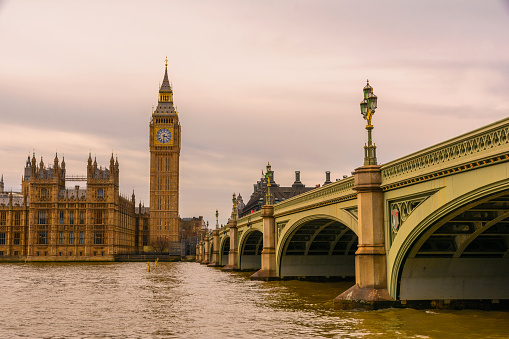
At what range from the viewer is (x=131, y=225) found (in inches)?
6693

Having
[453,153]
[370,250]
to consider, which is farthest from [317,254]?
A: [453,153]

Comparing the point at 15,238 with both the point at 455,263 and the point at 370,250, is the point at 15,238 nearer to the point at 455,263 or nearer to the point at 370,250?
the point at 370,250

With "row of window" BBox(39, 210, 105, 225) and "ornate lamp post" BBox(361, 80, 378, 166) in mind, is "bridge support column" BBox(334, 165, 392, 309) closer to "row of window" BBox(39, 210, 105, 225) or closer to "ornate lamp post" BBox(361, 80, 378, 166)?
"ornate lamp post" BBox(361, 80, 378, 166)

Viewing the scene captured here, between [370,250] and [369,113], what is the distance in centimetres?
570

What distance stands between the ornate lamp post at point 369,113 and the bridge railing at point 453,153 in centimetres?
107

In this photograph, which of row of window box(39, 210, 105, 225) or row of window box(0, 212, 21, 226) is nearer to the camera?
row of window box(39, 210, 105, 225)

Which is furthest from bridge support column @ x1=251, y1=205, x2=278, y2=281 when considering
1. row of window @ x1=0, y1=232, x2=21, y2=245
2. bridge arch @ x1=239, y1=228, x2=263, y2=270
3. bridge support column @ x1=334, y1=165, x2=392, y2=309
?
row of window @ x1=0, y1=232, x2=21, y2=245

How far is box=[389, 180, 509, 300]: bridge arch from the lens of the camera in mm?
21984

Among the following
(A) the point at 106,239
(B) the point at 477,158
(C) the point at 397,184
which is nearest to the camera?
(B) the point at 477,158

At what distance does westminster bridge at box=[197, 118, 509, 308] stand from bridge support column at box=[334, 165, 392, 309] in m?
0.04

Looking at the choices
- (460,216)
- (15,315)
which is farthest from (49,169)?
(460,216)

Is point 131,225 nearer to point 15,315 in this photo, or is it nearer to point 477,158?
point 15,315

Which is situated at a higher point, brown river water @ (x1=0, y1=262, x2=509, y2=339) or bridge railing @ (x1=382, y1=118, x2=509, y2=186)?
bridge railing @ (x1=382, y1=118, x2=509, y2=186)

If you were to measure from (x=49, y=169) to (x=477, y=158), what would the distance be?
169866 mm
